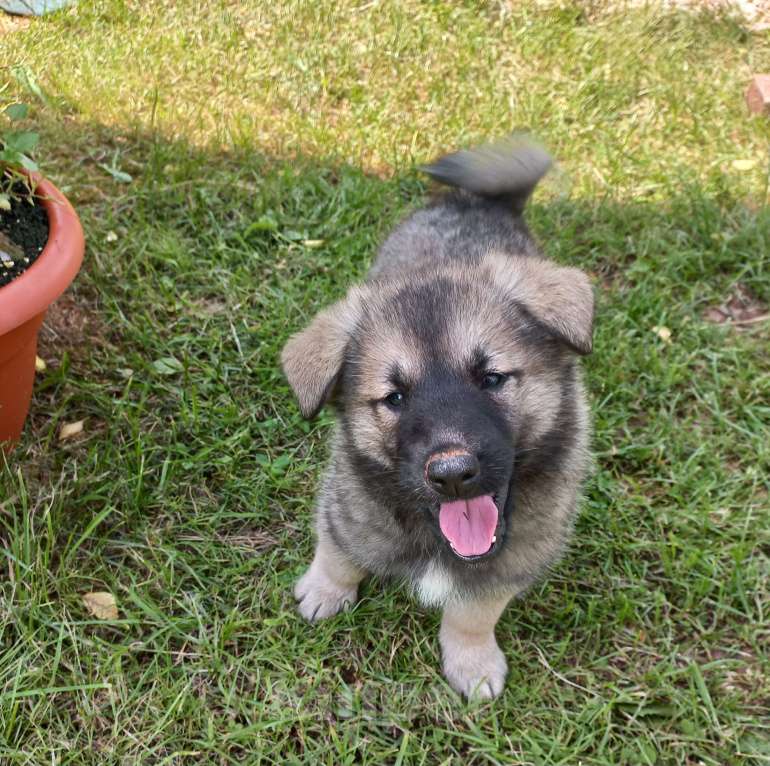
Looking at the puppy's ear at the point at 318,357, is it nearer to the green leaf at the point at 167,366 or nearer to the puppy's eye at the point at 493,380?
the puppy's eye at the point at 493,380

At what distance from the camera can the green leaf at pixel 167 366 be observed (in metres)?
3.25

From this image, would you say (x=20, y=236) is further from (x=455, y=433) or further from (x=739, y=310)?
(x=739, y=310)

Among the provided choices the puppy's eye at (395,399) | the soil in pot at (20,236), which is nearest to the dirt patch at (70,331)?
the soil in pot at (20,236)

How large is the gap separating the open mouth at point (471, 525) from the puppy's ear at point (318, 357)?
41cm

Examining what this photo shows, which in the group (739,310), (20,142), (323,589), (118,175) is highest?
(20,142)

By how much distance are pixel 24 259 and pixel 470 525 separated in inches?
59.5

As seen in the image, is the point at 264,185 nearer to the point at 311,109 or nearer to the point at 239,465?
the point at 311,109

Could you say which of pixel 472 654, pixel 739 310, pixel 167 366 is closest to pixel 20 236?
pixel 167 366

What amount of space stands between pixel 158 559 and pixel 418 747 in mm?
962

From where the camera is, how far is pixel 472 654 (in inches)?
99.3

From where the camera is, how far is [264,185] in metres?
3.98

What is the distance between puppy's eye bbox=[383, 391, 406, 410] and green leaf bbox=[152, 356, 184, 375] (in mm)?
1337

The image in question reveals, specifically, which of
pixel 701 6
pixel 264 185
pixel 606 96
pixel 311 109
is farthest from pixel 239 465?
pixel 701 6

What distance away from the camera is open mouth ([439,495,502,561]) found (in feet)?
7.11
